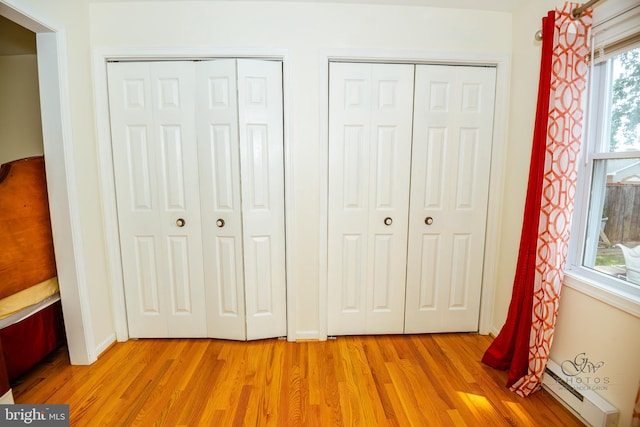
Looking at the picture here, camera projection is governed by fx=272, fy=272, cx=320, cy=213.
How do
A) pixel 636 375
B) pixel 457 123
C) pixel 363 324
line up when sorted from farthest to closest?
1. pixel 363 324
2. pixel 457 123
3. pixel 636 375

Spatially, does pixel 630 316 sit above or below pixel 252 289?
above

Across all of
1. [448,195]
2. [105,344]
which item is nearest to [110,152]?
[105,344]

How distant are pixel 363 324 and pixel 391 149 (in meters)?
1.40

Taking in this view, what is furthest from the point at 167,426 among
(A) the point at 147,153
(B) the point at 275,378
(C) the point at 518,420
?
(C) the point at 518,420

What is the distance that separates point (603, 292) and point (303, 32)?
7.66 feet

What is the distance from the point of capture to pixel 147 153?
1991 millimetres

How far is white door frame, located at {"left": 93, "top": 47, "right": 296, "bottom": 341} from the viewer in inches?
74.1

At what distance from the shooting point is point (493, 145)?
6.73ft

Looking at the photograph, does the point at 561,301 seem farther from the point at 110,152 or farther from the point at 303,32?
the point at 110,152

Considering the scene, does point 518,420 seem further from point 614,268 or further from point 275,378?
point 275,378

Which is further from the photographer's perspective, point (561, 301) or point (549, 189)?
point (561, 301)

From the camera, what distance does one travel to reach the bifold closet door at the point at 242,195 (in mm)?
1926

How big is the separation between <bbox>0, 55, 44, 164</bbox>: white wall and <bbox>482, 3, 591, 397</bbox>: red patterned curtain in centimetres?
377

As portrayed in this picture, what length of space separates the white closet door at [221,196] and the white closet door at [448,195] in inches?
52.3
